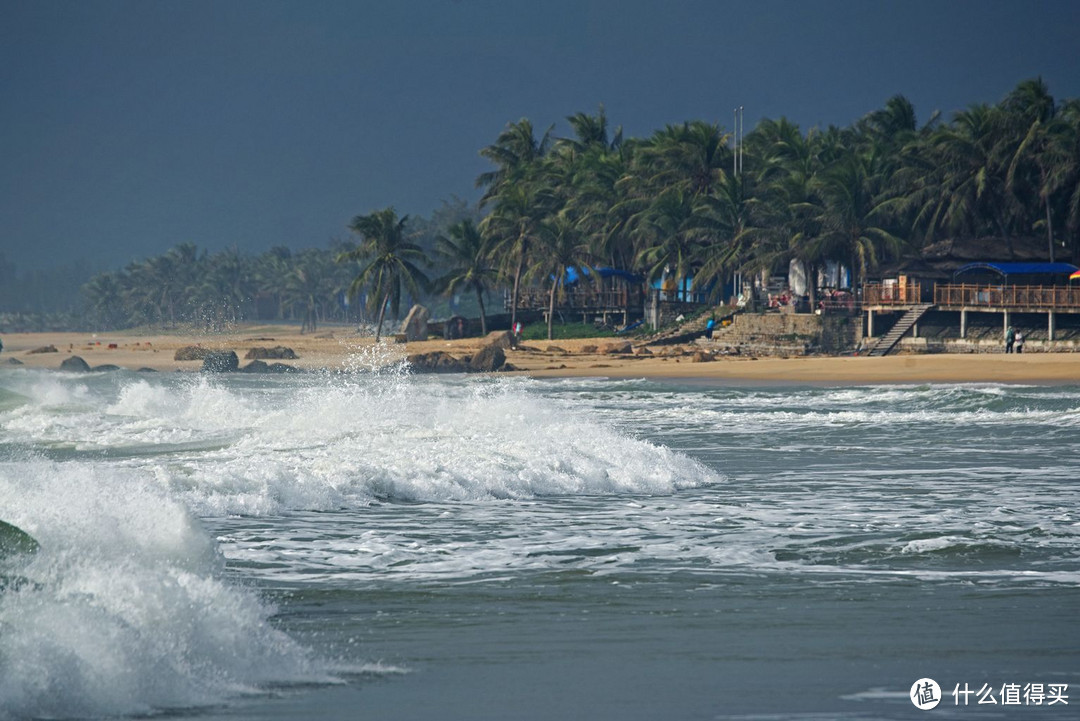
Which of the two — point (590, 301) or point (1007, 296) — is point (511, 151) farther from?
point (1007, 296)

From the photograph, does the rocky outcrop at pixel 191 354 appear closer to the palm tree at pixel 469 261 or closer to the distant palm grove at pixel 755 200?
the distant palm grove at pixel 755 200

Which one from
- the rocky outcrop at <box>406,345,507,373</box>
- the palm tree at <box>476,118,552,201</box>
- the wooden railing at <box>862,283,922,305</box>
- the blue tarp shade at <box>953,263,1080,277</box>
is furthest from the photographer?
the palm tree at <box>476,118,552,201</box>

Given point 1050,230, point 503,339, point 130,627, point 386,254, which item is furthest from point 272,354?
point 130,627

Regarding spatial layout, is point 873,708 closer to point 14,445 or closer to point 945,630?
point 945,630

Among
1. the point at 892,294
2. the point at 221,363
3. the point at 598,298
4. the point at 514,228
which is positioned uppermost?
the point at 514,228

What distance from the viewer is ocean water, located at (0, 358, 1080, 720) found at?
20.6ft

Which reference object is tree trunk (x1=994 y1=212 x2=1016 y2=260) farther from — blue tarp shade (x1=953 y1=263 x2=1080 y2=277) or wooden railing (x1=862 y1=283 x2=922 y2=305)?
wooden railing (x1=862 y1=283 x2=922 y2=305)

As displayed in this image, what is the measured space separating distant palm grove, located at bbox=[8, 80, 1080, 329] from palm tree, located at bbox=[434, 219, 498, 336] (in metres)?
0.10

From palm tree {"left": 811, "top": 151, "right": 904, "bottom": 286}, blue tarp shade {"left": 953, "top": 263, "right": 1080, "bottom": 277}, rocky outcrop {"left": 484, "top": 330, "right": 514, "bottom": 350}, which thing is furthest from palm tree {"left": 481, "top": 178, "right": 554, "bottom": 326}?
blue tarp shade {"left": 953, "top": 263, "right": 1080, "bottom": 277}

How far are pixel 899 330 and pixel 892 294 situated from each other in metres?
2.05

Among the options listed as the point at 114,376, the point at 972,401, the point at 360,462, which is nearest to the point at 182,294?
the point at 114,376

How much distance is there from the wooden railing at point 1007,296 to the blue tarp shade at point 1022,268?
89 centimetres

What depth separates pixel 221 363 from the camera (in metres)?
59.5

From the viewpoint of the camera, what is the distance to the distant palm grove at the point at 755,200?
172 feet
